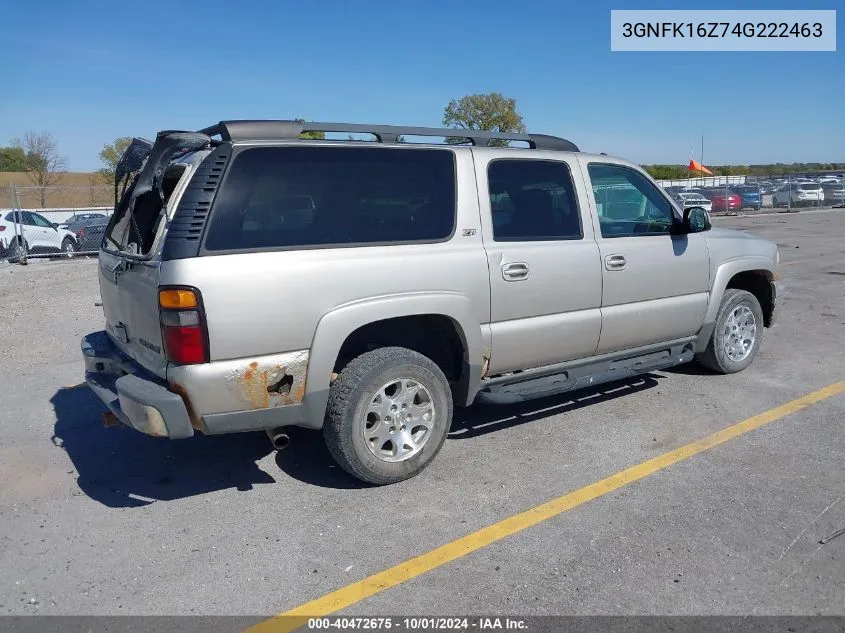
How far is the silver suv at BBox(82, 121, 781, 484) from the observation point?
3645 mm

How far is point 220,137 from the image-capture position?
13.6 feet

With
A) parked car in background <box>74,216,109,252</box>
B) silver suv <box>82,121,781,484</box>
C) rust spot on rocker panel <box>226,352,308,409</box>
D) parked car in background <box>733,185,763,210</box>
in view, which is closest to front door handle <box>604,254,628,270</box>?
silver suv <box>82,121,781,484</box>

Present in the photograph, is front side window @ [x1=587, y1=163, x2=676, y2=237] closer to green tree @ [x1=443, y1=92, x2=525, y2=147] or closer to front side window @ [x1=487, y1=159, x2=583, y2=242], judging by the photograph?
front side window @ [x1=487, y1=159, x2=583, y2=242]

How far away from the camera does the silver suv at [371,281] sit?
3645 mm

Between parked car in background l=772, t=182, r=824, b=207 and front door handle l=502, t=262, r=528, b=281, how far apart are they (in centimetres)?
3327

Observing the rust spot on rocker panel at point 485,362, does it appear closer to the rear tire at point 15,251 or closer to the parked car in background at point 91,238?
the rear tire at point 15,251

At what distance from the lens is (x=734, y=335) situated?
6328 millimetres

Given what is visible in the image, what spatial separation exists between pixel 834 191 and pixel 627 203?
34.5 meters

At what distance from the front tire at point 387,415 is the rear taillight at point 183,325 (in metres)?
0.80

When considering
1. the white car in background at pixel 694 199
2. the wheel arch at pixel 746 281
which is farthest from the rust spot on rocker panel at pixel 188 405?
the white car in background at pixel 694 199

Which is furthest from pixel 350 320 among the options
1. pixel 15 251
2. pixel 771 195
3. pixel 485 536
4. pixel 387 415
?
pixel 771 195

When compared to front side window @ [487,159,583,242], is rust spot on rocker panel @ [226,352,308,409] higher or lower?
lower

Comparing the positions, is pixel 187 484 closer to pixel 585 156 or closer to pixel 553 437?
pixel 553 437

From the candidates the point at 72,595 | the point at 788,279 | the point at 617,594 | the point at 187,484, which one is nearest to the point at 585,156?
the point at 617,594
